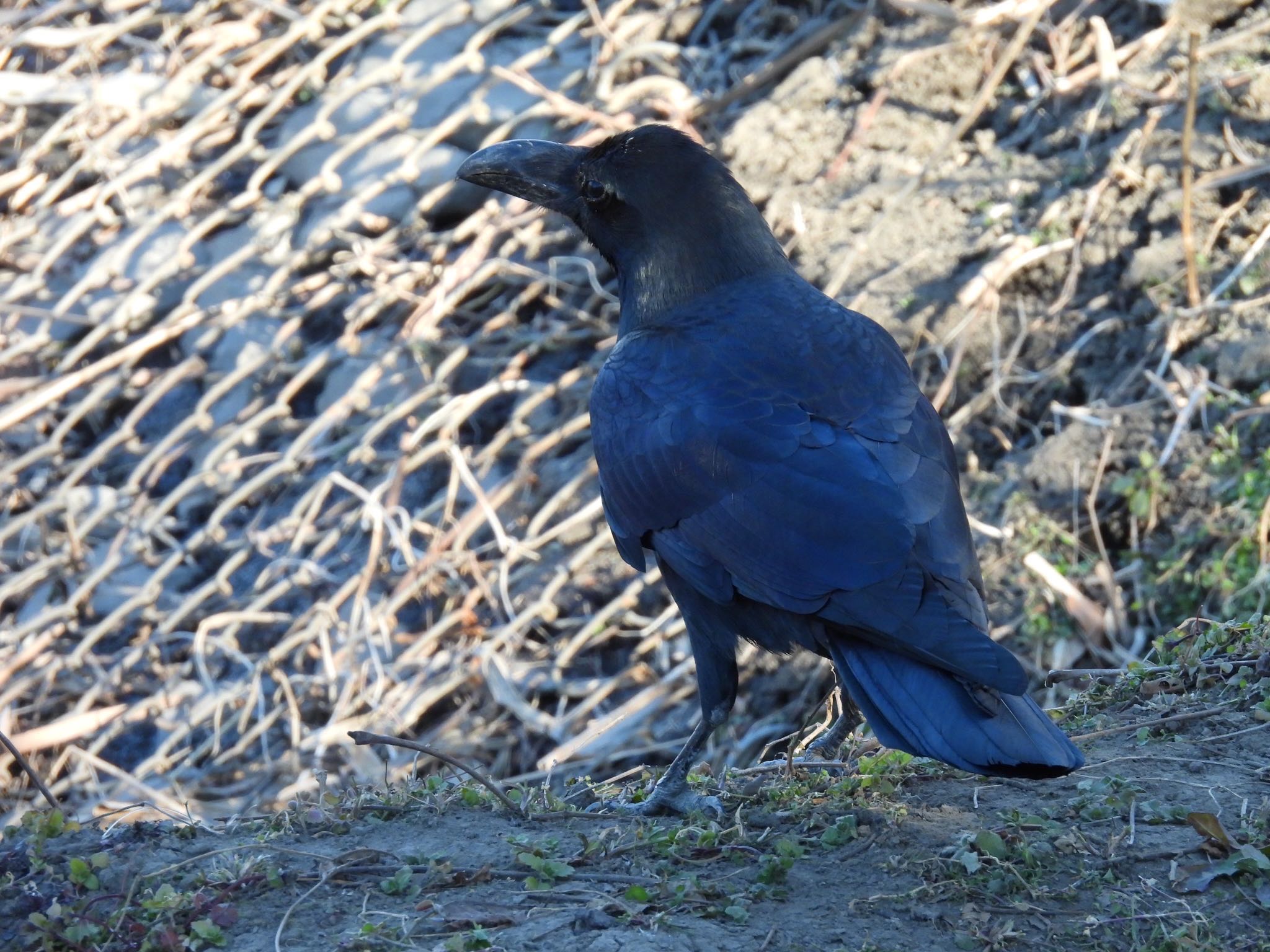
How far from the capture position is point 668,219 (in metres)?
4.01

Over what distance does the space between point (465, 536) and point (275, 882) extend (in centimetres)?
302

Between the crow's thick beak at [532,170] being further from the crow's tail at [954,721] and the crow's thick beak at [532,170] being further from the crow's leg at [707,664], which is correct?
the crow's tail at [954,721]

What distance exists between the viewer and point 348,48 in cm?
722

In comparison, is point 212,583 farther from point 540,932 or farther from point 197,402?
point 540,932

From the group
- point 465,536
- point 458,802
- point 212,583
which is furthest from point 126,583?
point 458,802

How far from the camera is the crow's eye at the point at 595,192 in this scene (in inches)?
163

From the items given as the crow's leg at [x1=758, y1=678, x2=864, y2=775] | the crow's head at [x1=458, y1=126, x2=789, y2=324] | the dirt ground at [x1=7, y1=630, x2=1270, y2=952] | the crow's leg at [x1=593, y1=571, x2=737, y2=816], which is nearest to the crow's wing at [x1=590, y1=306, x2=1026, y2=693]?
the crow's leg at [x1=593, y1=571, x2=737, y2=816]

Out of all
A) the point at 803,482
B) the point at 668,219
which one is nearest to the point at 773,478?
the point at 803,482

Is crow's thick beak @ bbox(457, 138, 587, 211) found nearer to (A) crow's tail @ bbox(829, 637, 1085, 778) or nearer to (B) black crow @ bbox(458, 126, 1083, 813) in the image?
(B) black crow @ bbox(458, 126, 1083, 813)

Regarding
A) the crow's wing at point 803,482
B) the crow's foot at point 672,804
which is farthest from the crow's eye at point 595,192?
the crow's foot at point 672,804

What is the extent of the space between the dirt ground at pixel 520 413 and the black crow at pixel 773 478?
31 cm

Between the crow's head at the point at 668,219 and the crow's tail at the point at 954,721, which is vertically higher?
the crow's head at the point at 668,219

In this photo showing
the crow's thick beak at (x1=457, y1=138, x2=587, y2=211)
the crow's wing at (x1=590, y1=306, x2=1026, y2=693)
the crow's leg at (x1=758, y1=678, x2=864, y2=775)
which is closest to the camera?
the crow's wing at (x1=590, y1=306, x2=1026, y2=693)

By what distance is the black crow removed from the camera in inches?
108
